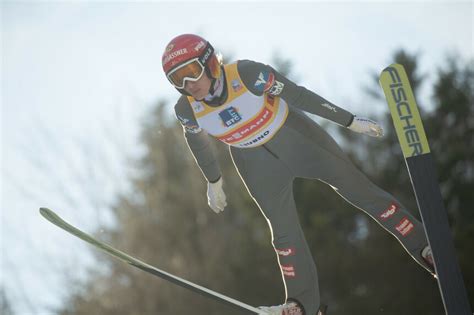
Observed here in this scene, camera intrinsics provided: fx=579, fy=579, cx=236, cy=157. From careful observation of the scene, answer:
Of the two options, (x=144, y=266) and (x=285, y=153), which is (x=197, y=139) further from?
(x=144, y=266)

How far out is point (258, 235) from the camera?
2186 cm

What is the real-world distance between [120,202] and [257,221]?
527 centimetres

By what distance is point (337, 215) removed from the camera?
22391mm

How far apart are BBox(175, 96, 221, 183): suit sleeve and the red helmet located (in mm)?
293

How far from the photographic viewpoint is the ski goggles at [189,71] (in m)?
4.27

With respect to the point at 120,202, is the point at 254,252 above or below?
below

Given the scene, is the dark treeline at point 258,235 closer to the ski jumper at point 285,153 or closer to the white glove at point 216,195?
the white glove at point 216,195

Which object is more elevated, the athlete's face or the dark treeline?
the athlete's face

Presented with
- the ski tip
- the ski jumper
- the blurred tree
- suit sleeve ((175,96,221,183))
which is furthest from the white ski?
the blurred tree

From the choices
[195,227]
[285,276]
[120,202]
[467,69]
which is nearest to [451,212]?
[467,69]

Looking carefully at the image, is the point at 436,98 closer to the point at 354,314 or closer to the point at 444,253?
the point at 354,314

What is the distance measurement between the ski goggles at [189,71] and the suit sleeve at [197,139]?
36 cm

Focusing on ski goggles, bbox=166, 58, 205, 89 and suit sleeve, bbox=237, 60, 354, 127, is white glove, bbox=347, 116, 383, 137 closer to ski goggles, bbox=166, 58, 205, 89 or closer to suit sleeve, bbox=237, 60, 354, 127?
suit sleeve, bbox=237, 60, 354, 127

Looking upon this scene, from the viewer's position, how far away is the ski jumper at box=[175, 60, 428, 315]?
4.43 metres
